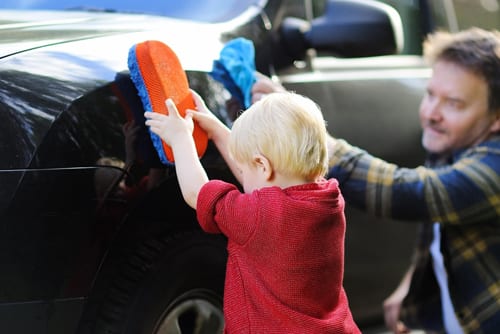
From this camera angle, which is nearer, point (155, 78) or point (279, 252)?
point (279, 252)

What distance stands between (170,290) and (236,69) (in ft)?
2.12

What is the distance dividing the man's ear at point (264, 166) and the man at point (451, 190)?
0.64m

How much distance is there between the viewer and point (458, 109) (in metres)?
2.94

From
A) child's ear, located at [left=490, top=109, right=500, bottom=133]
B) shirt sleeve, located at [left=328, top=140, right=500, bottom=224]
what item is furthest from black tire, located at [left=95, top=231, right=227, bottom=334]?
child's ear, located at [left=490, top=109, right=500, bottom=133]

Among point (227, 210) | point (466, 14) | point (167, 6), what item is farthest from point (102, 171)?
point (466, 14)

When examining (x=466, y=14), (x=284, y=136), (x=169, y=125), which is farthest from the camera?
(x=466, y=14)

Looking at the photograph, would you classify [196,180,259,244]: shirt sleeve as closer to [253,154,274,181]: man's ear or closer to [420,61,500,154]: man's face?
[253,154,274,181]: man's ear

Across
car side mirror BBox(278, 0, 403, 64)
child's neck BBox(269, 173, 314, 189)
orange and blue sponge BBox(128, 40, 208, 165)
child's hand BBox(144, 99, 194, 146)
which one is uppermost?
orange and blue sponge BBox(128, 40, 208, 165)

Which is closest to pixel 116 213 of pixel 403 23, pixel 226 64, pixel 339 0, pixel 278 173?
pixel 278 173

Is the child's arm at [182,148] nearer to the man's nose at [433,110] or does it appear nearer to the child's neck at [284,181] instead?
the child's neck at [284,181]

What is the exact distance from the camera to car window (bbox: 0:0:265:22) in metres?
2.83

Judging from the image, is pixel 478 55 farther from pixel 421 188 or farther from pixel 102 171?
pixel 102 171

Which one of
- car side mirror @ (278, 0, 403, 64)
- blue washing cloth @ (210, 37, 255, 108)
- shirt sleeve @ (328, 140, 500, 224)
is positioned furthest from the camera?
car side mirror @ (278, 0, 403, 64)

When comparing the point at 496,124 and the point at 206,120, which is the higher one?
the point at 206,120
